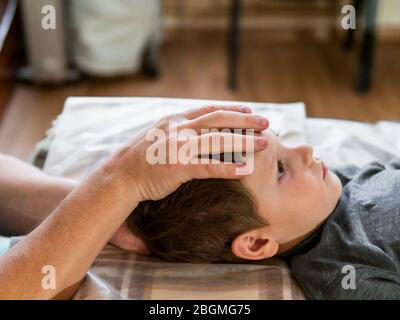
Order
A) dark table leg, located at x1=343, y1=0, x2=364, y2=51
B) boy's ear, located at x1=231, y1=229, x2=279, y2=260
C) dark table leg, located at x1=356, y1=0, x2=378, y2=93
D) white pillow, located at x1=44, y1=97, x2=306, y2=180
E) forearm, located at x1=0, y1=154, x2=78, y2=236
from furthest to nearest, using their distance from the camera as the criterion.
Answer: dark table leg, located at x1=343, y1=0, x2=364, y2=51, dark table leg, located at x1=356, y1=0, x2=378, y2=93, white pillow, located at x1=44, y1=97, x2=306, y2=180, forearm, located at x1=0, y1=154, x2=78, y2=236, boy's ear, located at x1=231, y1=229, x2=279, y2=260

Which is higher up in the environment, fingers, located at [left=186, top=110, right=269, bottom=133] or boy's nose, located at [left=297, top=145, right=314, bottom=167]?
fingers, located at [left=186, top=110, right=269, bottom=133]

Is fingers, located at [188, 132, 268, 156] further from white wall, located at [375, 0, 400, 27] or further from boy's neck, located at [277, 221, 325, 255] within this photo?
white wall, located at [375, 0, 400, 27]

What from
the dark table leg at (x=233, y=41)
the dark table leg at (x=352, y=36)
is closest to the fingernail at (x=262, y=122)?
the dark table leg at (x=233, y=41)

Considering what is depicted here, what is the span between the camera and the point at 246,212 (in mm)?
1009

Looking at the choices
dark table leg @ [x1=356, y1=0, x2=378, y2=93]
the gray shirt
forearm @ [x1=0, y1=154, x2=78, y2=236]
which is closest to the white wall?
dark table leg @ [x1=356, y1=0, x2=378, y2=93]

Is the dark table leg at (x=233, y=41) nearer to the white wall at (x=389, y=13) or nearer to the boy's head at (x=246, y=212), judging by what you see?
the white wall at (x=389, y=13)

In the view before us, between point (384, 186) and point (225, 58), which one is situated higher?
point (384, 186)

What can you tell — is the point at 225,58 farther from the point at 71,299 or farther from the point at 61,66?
the point at 71,299

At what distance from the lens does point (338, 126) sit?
1.46 metres

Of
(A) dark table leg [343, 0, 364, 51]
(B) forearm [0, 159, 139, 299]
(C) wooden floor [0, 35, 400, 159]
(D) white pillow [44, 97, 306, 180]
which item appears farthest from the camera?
(A) dark table leg [343, 0, 364, 51]

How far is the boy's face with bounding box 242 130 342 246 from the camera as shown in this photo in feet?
3.32

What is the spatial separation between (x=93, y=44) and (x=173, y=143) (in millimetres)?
1722

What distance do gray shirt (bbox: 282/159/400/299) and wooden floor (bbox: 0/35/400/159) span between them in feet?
4.02
